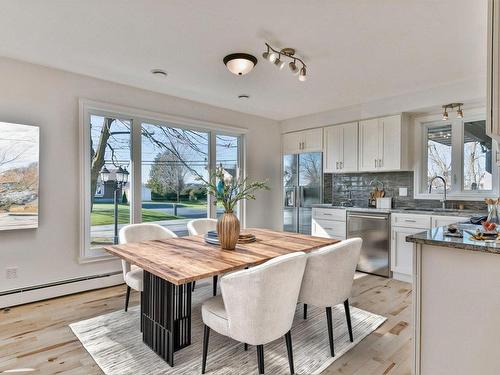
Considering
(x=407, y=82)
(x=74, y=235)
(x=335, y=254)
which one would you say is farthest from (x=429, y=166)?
(x=74, y=235)

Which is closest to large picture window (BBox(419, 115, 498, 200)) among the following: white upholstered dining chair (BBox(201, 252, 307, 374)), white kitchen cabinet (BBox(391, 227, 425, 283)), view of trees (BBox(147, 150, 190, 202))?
white kitchen cabinet (BBox(391, 227, 425, 283))

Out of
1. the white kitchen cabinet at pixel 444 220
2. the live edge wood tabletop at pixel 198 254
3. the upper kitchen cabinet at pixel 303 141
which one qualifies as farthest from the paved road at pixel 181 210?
the white kitchen cabinet at pixel 444 220

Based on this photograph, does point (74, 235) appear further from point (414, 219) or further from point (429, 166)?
point (429, 166)

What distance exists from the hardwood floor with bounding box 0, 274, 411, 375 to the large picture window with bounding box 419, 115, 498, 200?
1602 millimetres

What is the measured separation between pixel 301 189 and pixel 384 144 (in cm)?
153

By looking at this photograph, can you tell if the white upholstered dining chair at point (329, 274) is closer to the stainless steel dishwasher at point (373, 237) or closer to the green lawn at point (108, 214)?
the stainless steel dishwasher at point (373, 237)

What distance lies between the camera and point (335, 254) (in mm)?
2070

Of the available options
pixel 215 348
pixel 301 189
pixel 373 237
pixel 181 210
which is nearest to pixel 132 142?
pixel 181 210

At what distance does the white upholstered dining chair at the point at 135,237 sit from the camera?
8.55ft

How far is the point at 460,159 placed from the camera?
402 centimetres

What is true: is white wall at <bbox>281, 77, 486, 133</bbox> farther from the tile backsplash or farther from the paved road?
the paved road

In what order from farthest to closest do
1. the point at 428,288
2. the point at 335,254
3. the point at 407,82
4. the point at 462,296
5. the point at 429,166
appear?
the point at 429,166
the point at 407,82
the point at 335,254
the point at 428,288
the point at 462,296

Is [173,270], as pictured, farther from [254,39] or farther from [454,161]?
[454,161]

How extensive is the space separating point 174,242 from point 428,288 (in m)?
1.96
